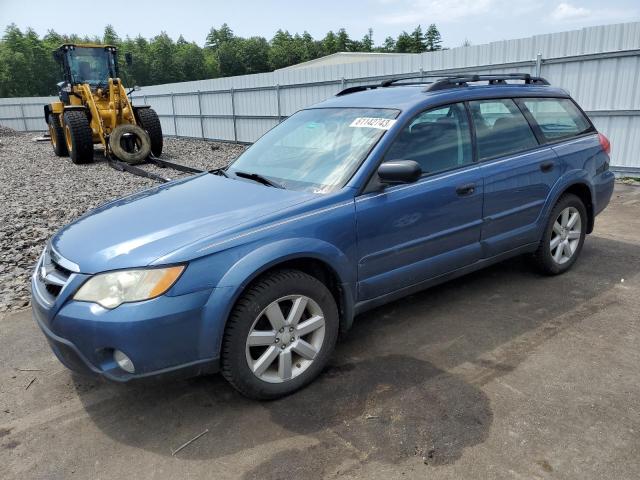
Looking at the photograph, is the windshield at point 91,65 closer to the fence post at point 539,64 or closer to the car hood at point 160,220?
the fence post at point 539,64

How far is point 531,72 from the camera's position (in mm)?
9766

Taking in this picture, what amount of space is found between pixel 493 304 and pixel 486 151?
1.20 metres

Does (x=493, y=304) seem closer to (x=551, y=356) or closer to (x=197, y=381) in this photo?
(x=551, y=356)

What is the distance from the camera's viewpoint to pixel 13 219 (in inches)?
283

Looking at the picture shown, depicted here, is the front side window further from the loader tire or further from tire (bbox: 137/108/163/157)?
tire (bbox: 137/108/163/157)

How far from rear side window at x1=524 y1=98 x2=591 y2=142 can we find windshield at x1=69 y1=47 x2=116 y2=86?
46.0 feet

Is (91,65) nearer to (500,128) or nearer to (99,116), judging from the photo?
(99,116)

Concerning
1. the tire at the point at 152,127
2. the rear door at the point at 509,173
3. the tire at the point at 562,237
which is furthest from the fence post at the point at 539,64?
the tire at the point at 152,127

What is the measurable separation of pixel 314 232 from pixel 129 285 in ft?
3.32

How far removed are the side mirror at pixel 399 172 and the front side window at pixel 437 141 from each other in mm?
191

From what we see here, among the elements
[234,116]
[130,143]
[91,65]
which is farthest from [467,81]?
[234,116]

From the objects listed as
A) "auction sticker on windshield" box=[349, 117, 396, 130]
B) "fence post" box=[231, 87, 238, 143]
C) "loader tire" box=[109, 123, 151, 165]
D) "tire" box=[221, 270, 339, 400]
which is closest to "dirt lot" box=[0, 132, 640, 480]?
"tire" box=[221, 270, 339, 400]

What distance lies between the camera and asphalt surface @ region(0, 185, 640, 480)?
231 cm

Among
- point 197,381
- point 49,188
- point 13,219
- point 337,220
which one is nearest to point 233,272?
point 337,220
